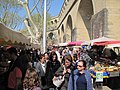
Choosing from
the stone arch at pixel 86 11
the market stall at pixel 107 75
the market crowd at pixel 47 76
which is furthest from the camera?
the stone arch at pixel 86 11

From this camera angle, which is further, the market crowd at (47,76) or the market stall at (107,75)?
the market stall at (107,75)

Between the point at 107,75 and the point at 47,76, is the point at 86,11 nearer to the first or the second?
the point at 107,75

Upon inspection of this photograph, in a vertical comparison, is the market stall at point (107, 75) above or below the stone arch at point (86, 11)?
below

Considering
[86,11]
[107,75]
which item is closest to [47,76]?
[107,75]

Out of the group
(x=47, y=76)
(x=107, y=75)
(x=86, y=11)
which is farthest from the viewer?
(x=86, y=11)

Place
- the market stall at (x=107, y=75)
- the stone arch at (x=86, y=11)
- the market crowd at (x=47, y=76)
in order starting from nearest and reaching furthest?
the market crowd at (x=47, y=76), the market stall at (x=107, y=75), the stone arch at (x=86, y=11)

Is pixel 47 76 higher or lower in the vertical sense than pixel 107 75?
higher

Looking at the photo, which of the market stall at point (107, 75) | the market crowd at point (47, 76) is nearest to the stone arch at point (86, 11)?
the market stall at point (107, 75)

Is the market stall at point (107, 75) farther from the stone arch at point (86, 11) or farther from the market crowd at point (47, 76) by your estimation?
the stone arch at point (86, 11)

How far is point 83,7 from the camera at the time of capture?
118 ft

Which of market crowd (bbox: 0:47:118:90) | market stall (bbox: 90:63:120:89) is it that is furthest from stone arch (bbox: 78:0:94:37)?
market crowd (bbox: 0:47:118:90)

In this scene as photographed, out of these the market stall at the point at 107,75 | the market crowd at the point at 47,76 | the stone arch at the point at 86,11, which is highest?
the stone arch at the point at 86,11

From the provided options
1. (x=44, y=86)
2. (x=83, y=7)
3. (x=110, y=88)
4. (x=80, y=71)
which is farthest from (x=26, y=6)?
(x=80, y=71)

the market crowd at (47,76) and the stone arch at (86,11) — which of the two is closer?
the market crowd at (47,76)
